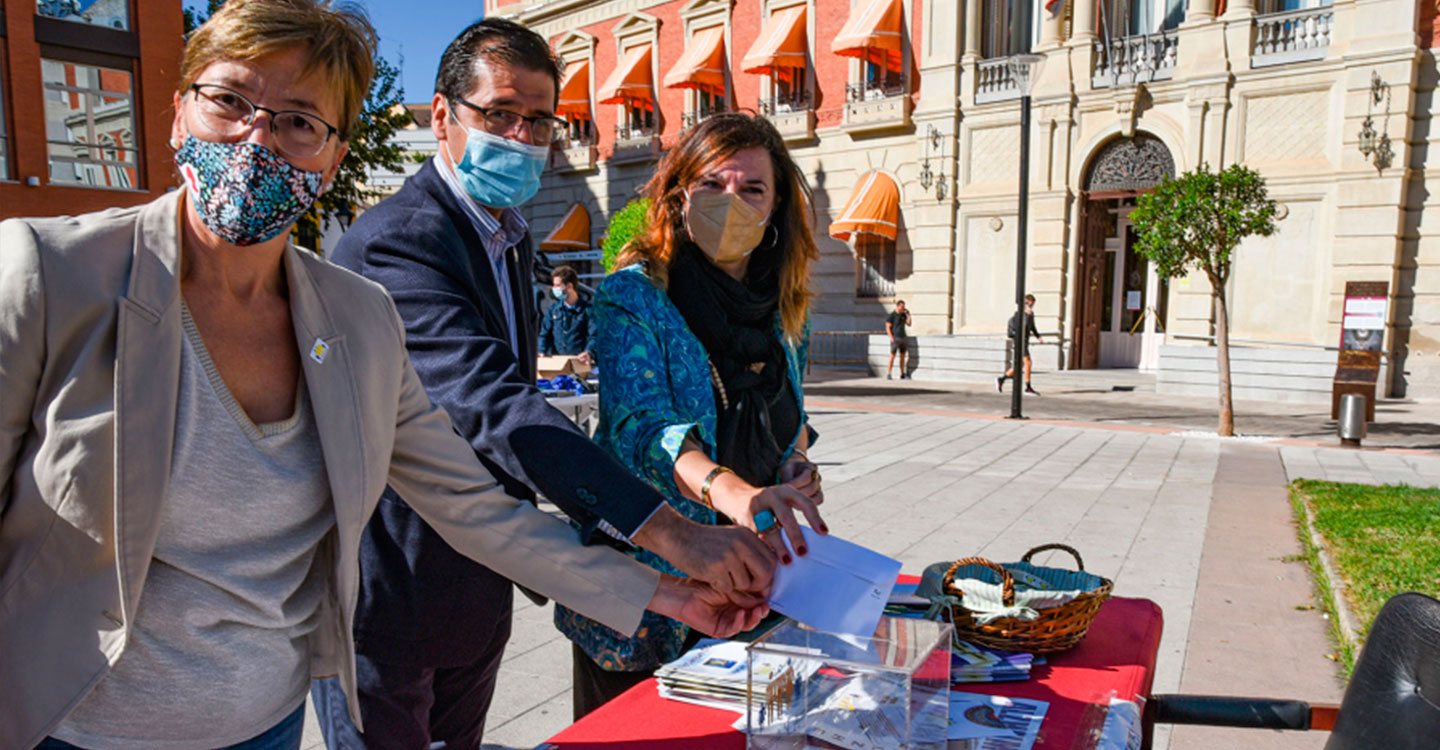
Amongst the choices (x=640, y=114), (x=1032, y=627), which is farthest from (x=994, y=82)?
(x=1032, y=627)

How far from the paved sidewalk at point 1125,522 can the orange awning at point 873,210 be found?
8289mm

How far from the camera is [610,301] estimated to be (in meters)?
2.07

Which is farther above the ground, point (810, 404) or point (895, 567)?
point (895, 567)

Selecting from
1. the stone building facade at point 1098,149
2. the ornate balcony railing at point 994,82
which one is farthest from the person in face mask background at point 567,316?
the ornate balcony railing at point 994,82

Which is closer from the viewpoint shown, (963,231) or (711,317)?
(711,317)

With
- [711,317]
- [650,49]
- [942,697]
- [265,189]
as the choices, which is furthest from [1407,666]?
[650,49]

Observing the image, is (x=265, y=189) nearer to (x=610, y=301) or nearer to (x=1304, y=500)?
(x=610, y=301)

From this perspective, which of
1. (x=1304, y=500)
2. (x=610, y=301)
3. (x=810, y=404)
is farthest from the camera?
(x=810, y=404)

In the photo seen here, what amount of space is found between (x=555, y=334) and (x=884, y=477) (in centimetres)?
427

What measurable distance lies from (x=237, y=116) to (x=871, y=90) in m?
20.2

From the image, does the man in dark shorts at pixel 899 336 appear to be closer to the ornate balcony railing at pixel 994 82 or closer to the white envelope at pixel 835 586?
the ornate balcony railing at pixel 994 82

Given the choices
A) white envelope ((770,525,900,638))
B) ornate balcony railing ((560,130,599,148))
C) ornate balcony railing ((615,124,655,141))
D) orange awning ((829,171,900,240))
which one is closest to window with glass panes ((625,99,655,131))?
ornate balcony railing ((615,124,655,141))

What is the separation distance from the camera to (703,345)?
2131 mm

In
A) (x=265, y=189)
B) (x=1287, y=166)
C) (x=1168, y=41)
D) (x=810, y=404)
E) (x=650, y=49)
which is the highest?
(x=650, y=49)
